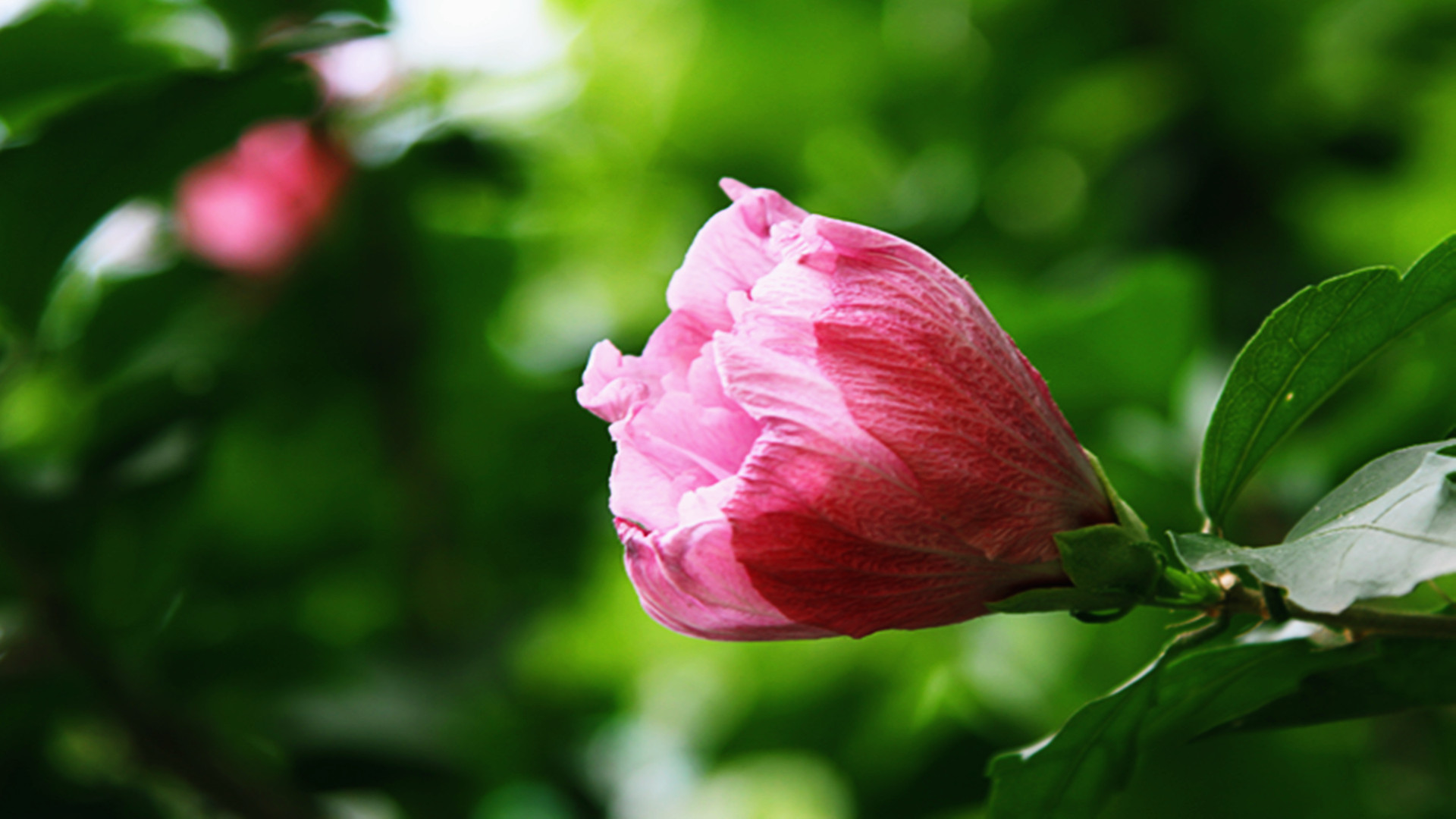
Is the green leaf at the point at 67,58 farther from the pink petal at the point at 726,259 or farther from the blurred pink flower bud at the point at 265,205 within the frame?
the pink petal at the point at 726,259

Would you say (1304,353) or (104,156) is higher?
(104,156)

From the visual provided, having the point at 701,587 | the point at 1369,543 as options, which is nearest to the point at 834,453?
the point at 701,587

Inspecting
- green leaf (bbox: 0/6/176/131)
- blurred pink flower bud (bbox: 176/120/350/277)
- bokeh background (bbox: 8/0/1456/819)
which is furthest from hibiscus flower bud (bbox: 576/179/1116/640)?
blurred pink flower bud (bbox: 176/120/350/277)

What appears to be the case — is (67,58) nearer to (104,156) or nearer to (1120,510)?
(104,156)

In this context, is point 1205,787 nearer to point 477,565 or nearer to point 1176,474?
point 1176,474

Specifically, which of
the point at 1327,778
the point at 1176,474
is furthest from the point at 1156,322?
the point at 1327,778

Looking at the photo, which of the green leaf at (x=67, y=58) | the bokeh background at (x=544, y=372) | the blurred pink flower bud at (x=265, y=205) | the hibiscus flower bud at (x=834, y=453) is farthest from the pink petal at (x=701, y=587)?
the blurred pink flower bud at (x=265, y=205)
